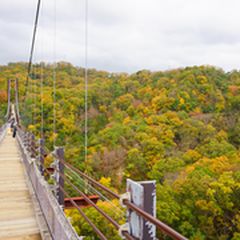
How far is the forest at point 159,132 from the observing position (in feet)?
70.3

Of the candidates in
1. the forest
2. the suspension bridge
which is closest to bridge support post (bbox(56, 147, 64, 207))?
the suspension bridge

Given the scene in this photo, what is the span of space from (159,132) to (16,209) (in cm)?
3128

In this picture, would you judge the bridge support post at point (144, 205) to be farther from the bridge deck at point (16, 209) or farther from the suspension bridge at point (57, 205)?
the bridge deck at point (16, 209)

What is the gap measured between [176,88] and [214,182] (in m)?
23.3

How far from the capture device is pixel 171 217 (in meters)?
20.4

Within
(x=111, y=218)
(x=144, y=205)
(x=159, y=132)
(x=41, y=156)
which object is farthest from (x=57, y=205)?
(x=159, y=132)

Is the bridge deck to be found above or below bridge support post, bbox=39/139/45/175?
below

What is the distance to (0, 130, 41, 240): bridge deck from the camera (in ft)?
9.27

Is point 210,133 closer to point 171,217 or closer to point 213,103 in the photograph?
point 213,103

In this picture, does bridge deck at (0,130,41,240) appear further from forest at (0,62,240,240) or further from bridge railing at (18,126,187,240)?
forest at (0,62,240,240)

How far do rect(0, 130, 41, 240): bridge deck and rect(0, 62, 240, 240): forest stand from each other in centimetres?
398

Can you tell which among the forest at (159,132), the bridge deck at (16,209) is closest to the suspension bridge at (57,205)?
the bridge deck at (16,209)

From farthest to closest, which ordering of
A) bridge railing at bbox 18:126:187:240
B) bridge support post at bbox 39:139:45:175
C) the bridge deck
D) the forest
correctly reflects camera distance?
the forest
bridge support post at bbox 39:139:45:175
the bridge deck
bridge railing at bbox 18:126:187:240

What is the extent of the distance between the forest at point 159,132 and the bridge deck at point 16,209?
3976 mm
